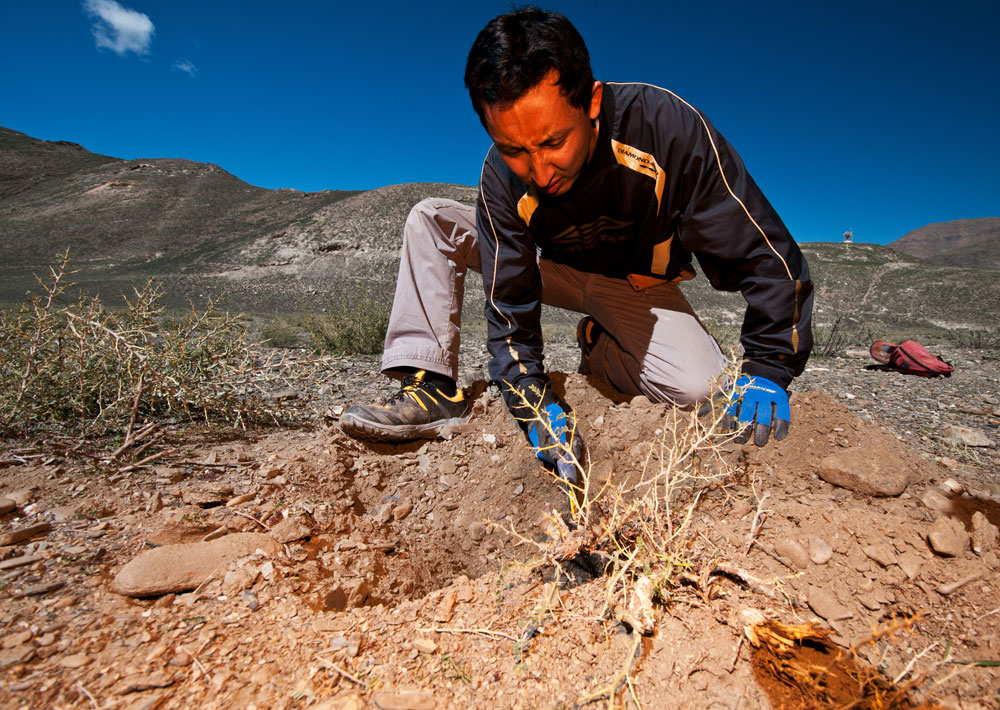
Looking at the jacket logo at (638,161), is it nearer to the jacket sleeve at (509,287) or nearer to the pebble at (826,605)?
the jacket sleeve at (509,287)

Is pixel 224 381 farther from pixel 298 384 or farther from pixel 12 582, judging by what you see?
pixel 12 582

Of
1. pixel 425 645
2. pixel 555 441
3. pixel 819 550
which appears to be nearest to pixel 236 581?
pixel 425 645

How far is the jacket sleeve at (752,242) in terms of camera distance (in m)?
1.93

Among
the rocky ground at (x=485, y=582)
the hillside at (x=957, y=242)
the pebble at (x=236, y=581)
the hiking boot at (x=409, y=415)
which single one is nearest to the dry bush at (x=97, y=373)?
the rocky ground at (x=485, y=582)

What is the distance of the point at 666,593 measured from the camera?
107 cm

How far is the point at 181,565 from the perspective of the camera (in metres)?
1.25

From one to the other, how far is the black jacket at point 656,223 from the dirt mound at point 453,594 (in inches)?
18.6

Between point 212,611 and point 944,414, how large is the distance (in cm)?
346

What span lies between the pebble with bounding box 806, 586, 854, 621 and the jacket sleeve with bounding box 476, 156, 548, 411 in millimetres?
1202

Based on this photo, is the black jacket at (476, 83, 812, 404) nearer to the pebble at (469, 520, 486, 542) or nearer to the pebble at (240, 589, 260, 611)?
the pebble at (469, 520, 486, 542)

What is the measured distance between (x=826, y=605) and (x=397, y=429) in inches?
63.1

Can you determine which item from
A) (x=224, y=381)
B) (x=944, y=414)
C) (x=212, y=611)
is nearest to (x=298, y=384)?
(x=224, y=381)

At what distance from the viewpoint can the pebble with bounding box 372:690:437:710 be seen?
92 centimetres

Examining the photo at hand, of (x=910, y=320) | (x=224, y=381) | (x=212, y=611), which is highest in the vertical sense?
(x=910, y=320)
